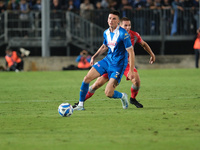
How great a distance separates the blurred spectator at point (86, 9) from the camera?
2459 cm

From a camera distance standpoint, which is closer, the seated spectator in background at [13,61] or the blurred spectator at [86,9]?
the seated spectator in background at [13,61]

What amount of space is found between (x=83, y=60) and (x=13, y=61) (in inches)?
119

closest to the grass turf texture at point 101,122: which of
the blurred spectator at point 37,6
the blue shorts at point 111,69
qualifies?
the blue shorts at point 111,69

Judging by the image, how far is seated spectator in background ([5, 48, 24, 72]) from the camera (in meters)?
→ 23.8

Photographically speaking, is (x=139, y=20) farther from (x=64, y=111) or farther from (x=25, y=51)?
(x=64, y=111)

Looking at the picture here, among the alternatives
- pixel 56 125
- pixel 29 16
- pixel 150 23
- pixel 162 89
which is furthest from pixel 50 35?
pixel 56 125

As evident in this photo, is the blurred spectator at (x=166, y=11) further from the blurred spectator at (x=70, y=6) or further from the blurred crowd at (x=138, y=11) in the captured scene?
the blurred spectator at (x=70, y=6)

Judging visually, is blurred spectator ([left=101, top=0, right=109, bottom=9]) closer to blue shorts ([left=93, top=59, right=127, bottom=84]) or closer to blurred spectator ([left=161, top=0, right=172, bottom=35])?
blurred spectator ([left=161, top=0, right=172, bottom=35])

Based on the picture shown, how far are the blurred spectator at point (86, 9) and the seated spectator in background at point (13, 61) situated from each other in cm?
343

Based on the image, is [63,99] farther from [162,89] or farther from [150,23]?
[150,23]

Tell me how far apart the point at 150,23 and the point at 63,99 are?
13145mm

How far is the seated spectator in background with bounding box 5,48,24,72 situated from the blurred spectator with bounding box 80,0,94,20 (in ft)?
11.2

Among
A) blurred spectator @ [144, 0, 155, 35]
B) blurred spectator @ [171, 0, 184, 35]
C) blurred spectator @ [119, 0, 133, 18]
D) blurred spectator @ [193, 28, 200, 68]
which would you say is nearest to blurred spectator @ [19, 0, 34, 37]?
blurred spectator @ [119, 0, 133, 18]

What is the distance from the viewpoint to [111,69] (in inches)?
385
